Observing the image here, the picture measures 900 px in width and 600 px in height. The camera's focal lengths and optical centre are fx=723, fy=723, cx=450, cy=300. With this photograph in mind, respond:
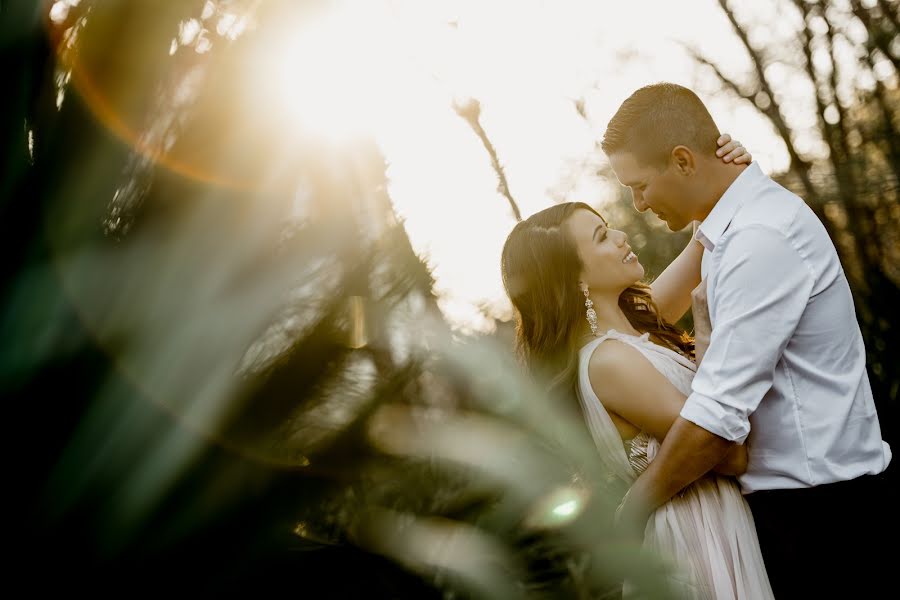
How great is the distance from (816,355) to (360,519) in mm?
1863

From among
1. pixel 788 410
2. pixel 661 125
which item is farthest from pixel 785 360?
pixel 661 125

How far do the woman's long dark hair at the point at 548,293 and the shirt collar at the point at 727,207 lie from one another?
2.01 feet

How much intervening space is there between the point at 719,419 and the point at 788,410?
0.28 m

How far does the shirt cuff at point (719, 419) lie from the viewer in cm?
213

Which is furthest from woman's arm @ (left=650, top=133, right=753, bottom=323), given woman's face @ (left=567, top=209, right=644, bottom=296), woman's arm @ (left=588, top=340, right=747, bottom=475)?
woman's arm @ (left=588, top=340, right=747, bottom=475)

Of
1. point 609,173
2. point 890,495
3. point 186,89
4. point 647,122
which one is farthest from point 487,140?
point 186,89

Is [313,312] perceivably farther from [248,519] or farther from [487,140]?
[487,140]

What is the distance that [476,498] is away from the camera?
0.92 m

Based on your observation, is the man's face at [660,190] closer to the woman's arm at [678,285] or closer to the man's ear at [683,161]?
the man's ear at [683,161]

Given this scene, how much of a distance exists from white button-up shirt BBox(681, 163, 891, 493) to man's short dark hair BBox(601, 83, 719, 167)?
0.47 meters

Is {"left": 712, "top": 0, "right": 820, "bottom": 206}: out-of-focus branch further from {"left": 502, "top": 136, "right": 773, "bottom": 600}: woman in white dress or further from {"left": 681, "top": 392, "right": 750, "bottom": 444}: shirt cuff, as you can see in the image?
{"left": 681, "top": 392, "right": 750, "bottom": 444}: shirt cuff

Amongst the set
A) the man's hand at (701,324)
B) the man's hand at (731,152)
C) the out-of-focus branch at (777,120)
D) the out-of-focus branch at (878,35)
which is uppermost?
the man's hand at (731,152)

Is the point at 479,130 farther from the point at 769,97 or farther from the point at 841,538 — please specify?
the point at 841,538

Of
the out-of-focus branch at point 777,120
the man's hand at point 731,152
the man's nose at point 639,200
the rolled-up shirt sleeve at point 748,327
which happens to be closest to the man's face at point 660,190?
the man's nose at point 639,200
